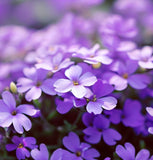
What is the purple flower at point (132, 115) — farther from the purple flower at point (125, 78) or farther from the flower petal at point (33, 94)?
the flower petal at point (33, 94)

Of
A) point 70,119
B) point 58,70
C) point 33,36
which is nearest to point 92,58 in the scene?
point 58,70

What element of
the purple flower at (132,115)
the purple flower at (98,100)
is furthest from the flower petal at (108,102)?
the purple flower at (132,115)

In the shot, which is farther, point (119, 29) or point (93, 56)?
point (119, 29)

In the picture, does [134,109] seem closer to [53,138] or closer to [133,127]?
[133,127]

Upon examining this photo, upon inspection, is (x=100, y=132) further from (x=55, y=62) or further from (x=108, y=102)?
(x=55, y=62)

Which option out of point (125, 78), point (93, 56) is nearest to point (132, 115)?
point (125, 78)

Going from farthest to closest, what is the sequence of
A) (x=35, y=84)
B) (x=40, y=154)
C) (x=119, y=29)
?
(x=119, y=29)
(x=35, y=84)
(x=40, y=154)
